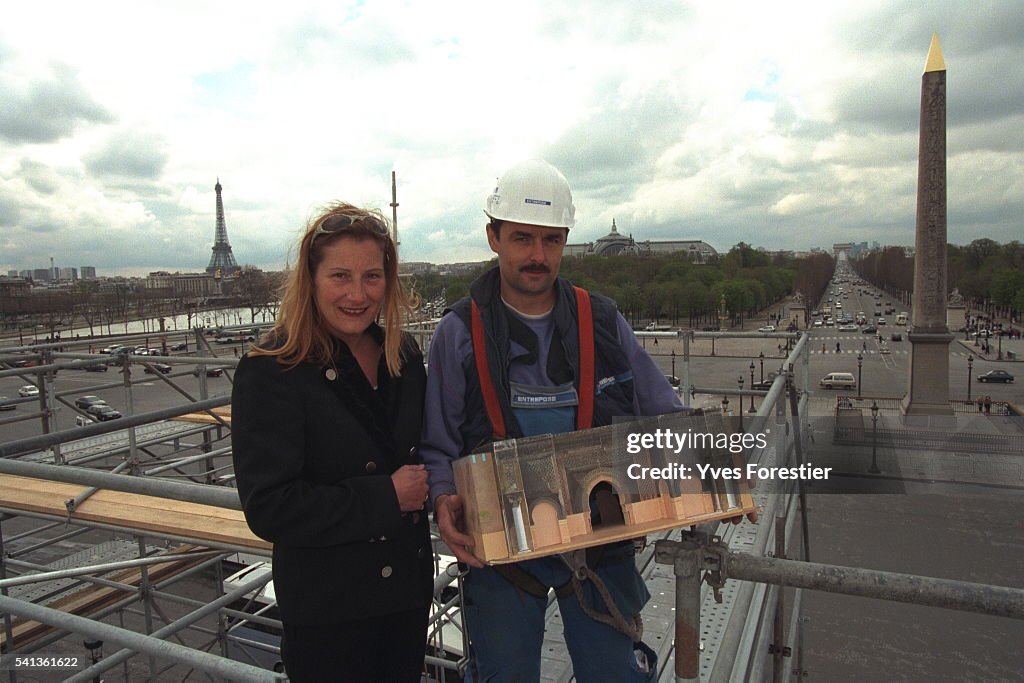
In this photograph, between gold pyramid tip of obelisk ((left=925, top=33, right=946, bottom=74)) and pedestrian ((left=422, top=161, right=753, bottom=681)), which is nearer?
pedestrian ((left=422, top=161, right=753, bottom=681))

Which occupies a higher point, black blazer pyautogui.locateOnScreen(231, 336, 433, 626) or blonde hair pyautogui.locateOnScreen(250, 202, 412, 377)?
blonde hair pyautogui.locateOnScreen(250, 202, 412, 377)

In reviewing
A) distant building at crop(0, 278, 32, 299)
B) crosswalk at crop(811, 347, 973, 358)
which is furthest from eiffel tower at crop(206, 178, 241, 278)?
crosswalk at crop(811, 347, 973, 358)

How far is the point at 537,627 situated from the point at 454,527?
503 mm

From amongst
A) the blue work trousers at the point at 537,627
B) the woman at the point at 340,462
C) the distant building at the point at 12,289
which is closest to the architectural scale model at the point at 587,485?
the woman at the point at 340,462

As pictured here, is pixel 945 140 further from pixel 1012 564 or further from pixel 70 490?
pixel 70 490

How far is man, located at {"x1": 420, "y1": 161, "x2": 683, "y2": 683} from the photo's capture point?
211 centimetres

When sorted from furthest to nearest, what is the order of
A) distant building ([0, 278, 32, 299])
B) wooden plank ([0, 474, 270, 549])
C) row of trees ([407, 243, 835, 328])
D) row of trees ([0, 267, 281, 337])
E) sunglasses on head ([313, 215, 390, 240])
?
row of trees ([407, 243, 835, 328]) < distant building ([0, 278, 32, 299]) < row of trees ([0, 267, 281, 337]) < wooden plank ([0, 474, 270, 549]) < sunglasses on head ([313, 215, 390, 240])

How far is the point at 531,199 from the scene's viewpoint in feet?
7.26

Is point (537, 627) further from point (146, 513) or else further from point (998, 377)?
point (998, 377)

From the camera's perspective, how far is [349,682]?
6.19 feet

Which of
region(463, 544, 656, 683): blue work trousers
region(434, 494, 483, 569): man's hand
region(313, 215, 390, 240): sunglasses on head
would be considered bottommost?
region(463, 544, 656, 683): blue work trousers

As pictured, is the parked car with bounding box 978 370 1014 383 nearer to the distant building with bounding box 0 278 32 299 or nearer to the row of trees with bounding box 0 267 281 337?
the row of trees with bounding box 0 267 281 337

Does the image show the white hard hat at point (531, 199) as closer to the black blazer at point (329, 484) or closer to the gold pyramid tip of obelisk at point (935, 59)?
the black blazer at point (329, 484)

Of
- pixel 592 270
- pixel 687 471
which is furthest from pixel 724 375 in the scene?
pixel 592 270
